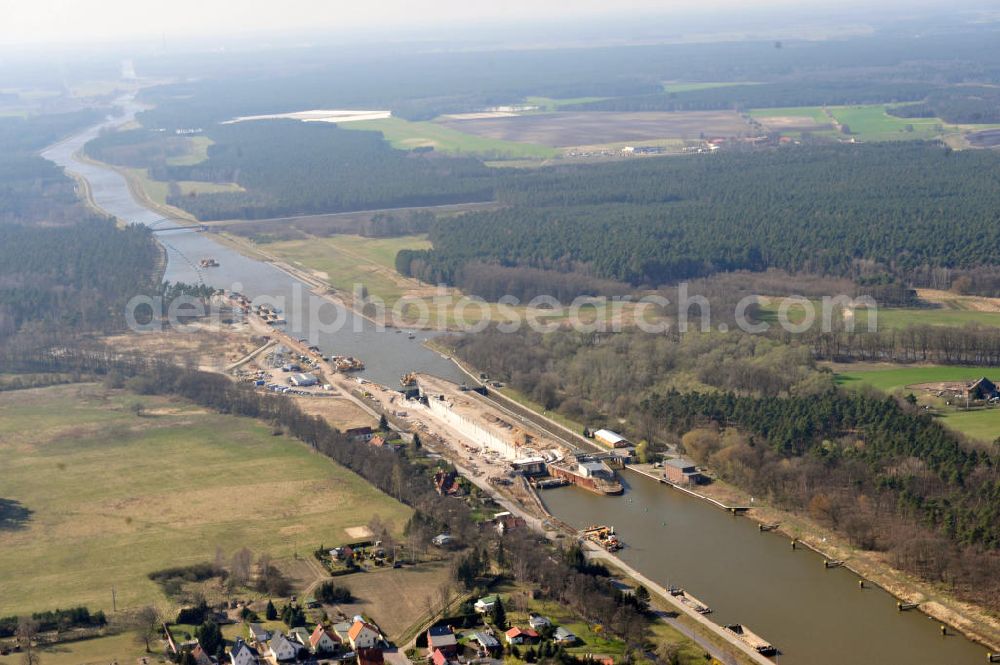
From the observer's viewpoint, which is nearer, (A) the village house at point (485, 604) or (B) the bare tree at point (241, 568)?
(A) the village house at point (485, 604)

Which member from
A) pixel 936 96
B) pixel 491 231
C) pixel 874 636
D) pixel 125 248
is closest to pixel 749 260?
pixel 491 231

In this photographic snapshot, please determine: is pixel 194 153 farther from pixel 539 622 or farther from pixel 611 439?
pixel 539 622

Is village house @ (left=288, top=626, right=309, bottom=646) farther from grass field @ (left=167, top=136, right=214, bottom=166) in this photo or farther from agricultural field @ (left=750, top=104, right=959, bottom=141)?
grass field @ (left=167, top=136, right=214, bottom=166)

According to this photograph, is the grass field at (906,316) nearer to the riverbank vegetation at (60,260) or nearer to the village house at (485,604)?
the village house at (485,604)

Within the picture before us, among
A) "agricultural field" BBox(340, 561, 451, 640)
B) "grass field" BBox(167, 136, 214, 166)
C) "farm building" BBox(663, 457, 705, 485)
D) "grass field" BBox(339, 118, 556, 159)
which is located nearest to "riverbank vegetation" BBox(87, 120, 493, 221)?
"grass field" BBox(167, 136, 214, 166)

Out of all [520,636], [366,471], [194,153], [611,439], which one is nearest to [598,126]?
[194,153]

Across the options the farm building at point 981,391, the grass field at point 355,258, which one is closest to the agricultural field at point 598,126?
the grass field at point 355,258
